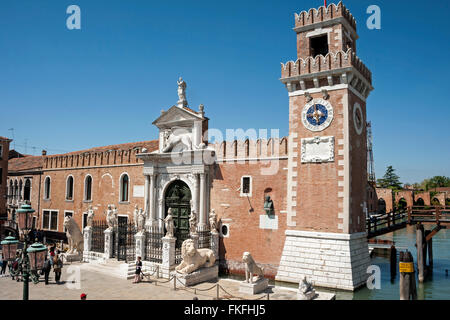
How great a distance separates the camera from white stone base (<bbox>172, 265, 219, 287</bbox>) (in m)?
15.2

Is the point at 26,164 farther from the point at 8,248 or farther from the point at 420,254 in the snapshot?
the point at 420,254

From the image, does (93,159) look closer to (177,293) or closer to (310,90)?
(177,293)

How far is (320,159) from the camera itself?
51.9 feet

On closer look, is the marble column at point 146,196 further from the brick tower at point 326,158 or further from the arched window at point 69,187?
the arched window at point 69,187

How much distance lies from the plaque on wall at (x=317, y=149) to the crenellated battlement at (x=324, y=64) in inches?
123

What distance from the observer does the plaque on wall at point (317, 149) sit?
15621 mm

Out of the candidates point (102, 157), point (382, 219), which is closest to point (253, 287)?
point (382, 219)

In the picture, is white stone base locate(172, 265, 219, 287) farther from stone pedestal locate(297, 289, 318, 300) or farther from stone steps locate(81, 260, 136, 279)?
stone pedestal locate(297, 289, 318, 300)

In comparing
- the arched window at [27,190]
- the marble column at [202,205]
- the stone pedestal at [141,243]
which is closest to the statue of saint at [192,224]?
the marble column at [202,205]

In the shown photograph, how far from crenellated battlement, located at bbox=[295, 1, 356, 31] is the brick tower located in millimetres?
44

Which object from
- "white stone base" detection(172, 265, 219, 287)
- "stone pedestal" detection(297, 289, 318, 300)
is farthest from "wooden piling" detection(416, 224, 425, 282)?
"white stone base" detection(172, 265, 219, 287)
